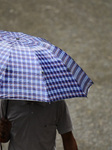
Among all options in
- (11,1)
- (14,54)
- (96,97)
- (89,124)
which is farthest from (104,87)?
(11,1)

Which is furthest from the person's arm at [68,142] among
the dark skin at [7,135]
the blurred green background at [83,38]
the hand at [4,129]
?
the blurred green background at [83,38]

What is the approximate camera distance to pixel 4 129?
2.86 m

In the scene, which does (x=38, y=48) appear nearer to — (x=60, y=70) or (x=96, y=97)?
(x=60, y=70)

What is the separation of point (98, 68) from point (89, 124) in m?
1.86

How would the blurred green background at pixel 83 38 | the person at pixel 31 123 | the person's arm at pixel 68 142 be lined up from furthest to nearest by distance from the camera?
the blurred green background at pixel 83 38
the person's arm at pixel 68 142
the person at pixel 31 123

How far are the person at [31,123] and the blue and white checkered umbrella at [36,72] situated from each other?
339mm

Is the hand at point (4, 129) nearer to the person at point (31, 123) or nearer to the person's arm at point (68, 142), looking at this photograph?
the person at point (31, 123)

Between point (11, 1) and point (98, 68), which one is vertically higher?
point (11, 1)

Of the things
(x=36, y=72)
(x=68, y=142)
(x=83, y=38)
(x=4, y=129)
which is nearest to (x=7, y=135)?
(x=4, y=129)

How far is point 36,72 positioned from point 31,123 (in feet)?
1.74

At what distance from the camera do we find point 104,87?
6590mm

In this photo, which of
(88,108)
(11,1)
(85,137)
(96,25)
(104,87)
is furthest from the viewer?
(11,1)

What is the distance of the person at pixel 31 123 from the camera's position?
2836 millimetres

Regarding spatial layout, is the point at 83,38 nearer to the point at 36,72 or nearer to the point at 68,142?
the point at 68,142
